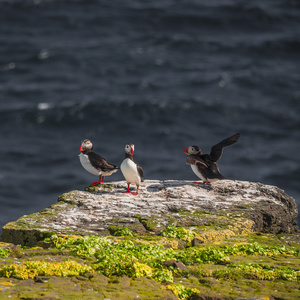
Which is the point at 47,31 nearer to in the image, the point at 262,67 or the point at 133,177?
the point at 262,67

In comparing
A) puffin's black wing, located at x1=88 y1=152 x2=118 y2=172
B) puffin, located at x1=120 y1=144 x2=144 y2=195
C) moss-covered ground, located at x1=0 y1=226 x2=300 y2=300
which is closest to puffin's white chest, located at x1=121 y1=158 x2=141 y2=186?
puffin, located at x1=120 y1=144 x2=144 y2=195

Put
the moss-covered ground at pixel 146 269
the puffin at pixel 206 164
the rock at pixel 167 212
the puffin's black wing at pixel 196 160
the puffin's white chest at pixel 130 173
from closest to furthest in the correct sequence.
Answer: the moss-covered ground at pixel 146 269 → the rock at pixel 167 212 → the puffin's white chest at pixel 130 173 → the puffin at pixel 206 164 → the puffin's black wing at pixel 196 160

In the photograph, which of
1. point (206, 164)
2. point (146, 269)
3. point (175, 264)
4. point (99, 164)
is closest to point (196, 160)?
point (206, 164)

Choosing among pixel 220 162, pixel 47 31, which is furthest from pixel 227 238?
pixel 47 31

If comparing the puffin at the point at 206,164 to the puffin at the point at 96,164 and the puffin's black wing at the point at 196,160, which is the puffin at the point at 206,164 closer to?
the puffin's black wing at the point at 196,160

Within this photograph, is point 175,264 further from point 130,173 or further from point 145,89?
point 145,89

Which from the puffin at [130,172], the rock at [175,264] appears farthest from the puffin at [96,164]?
the rock at [175,264]

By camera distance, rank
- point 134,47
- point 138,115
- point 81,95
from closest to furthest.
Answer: point 138,115
point 81,95
point 134,47

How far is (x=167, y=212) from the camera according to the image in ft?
44.5

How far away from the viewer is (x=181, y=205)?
14.0m

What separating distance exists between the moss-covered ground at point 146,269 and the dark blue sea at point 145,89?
2483cm

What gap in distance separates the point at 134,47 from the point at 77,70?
926 cm

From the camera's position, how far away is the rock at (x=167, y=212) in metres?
12.3

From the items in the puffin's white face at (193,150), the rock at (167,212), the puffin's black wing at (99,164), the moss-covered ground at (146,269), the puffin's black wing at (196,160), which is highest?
the puffin's white face at (193,150)
